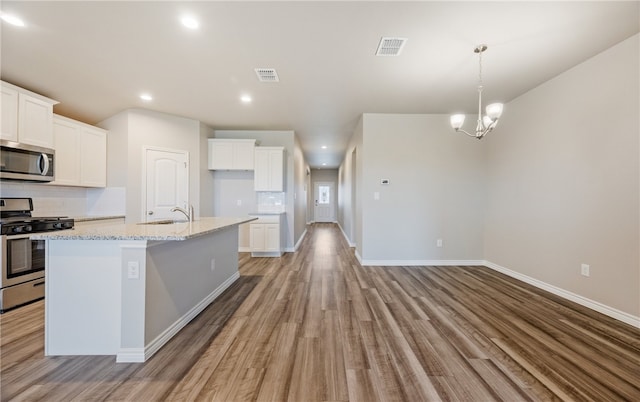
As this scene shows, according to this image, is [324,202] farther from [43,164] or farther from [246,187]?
[43,164]

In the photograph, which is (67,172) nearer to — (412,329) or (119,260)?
(119,260)

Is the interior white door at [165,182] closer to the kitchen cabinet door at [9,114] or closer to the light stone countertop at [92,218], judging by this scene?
the light stone countertop at [92,218]

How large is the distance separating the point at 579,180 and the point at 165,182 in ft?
20.0

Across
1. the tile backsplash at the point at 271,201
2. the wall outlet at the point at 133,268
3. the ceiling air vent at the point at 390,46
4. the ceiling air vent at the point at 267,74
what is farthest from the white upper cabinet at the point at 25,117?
the ceiling air vent at the point at 390,46

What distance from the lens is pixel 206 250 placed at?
271 centimetres

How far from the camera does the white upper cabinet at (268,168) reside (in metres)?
5.09

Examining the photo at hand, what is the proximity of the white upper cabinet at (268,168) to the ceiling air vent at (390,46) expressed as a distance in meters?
3.03

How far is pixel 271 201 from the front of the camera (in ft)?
17.9

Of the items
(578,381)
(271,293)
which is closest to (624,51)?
(578,381)

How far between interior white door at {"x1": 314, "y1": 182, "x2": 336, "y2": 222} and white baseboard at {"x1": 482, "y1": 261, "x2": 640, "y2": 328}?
8.86 metres

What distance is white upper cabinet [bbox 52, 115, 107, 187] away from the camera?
3327 mm

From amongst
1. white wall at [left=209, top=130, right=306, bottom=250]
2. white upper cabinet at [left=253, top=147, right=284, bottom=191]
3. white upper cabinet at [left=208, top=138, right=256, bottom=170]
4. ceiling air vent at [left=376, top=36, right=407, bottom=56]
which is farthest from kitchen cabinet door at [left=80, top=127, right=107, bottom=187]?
ceiling air vent at [left=376, top=36, right=407, bottom=56]

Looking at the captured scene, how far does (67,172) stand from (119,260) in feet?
9.03

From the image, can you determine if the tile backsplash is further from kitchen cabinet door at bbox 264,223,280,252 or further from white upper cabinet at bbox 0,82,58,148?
white upper cabinet at bbox 0,82,58,148
